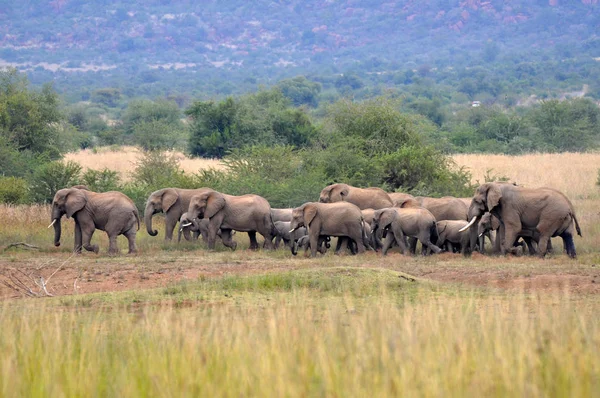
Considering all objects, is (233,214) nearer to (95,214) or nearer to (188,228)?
(188,228)

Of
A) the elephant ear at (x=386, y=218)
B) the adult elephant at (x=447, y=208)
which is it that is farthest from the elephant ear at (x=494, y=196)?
the adult elephant at (x=447, y=208)

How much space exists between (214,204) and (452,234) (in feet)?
15.5

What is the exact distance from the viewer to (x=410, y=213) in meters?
18.9

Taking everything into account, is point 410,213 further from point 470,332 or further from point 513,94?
point 513,94

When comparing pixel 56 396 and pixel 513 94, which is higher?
pixel 513 94

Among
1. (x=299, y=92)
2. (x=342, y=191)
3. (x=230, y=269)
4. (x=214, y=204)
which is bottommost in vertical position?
(x=230, y=269)

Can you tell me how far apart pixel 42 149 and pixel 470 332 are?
30405 mm

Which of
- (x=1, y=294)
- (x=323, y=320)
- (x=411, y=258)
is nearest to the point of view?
(x=323, y=320)

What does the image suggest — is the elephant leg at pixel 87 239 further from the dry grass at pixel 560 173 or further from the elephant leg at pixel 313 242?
the dry grass at pixel 560 173

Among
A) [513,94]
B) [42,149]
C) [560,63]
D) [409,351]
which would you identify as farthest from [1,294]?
[560,63]

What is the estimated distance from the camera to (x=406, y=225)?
61.8ft

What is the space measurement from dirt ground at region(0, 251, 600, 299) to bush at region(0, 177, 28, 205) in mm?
6152

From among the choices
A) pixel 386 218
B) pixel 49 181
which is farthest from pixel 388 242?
pixel 49 181

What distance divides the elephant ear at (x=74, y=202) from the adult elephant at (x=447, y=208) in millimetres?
6495
